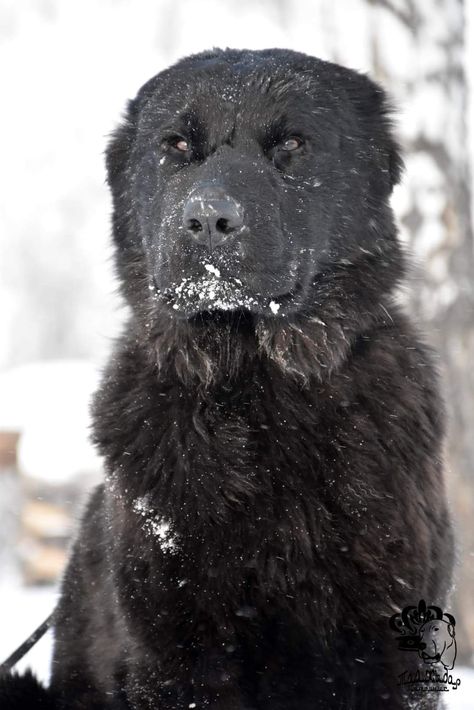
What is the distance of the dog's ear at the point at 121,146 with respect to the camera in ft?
12.0

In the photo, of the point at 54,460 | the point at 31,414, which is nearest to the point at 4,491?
the point at 31,414

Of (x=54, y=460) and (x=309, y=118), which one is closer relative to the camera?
(x=309, y=118)

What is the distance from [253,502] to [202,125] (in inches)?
55.6

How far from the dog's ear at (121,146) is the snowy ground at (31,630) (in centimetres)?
211

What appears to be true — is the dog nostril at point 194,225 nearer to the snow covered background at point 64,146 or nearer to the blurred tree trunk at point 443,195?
the blurred tree trunk at point 443,195

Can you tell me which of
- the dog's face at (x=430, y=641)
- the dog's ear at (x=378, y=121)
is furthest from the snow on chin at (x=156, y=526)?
the dog's ear at (x=378, y=121)

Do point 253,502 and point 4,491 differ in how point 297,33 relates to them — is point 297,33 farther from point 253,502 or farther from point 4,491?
point 253,502

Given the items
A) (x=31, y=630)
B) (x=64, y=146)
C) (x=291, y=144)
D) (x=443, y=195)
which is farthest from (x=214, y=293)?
(x=64, y=146)

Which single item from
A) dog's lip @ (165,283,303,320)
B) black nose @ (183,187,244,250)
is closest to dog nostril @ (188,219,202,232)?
black nose @ (183,187,244,250)

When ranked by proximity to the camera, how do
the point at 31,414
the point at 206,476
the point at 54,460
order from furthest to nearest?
the point at 31,414, the point at 54,460, the point at 206,476

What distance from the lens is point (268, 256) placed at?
2.96 m

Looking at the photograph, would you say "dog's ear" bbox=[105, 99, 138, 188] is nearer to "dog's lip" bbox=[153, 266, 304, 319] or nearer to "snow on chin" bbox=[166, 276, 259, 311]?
"dog's lip" bbox=[153, 266, 304, 319]

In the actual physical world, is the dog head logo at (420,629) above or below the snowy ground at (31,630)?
below
